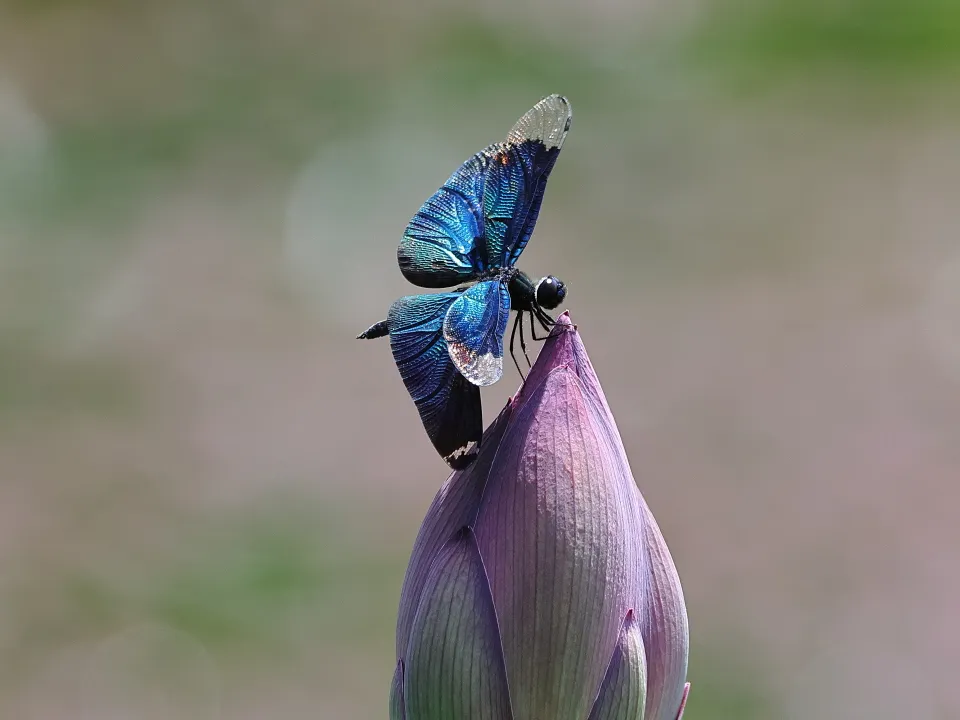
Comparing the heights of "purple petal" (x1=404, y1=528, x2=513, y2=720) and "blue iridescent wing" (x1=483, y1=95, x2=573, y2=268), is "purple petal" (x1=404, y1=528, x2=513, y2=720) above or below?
below

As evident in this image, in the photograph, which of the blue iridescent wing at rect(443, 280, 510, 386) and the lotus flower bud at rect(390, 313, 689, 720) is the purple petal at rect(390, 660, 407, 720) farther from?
the blue iridescent wing at rect(443, 280, 510, 386)

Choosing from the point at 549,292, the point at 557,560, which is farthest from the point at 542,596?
the point at 549,292

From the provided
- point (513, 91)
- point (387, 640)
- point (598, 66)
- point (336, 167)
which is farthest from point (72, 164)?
point (387, 640)

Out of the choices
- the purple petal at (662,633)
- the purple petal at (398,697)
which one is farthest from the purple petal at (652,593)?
the purple petal at (398,697)

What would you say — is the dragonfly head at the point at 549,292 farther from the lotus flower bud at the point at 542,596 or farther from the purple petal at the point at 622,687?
the purple petal at the point at 622,687

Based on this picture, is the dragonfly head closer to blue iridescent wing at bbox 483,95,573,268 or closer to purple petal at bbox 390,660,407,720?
blue iridescent wing at bbox 483,95,573,268

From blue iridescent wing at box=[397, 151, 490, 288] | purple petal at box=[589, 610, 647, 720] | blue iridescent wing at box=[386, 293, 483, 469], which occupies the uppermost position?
blue iridescent wing at box=[397, 151, 490, 288]

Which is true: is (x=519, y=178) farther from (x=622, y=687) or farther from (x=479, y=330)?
(x=622, y=687)

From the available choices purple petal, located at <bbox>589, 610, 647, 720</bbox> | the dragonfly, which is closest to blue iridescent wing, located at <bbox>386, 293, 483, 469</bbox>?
the dragonfly

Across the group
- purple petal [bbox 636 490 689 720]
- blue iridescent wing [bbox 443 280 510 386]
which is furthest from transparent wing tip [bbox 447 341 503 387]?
purple petal [bbox 636 490 689 720]
